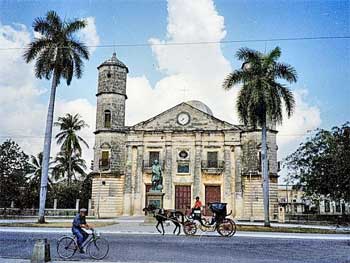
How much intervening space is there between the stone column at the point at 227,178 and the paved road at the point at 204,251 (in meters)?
21.2

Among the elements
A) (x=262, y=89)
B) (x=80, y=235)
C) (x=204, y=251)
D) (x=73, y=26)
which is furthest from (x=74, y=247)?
(x=73, y=26)

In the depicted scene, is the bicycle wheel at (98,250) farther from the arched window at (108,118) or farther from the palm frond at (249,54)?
the arched window at (108,118)

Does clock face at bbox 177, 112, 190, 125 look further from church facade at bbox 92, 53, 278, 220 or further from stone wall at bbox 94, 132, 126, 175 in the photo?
stone wall at bbox 94, 132, 126, 175

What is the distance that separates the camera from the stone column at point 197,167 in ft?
116

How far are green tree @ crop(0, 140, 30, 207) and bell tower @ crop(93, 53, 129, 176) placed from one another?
603cm

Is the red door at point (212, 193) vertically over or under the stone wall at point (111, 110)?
under

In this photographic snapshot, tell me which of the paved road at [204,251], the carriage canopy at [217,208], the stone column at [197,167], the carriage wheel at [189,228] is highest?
the stone column at [197,167]

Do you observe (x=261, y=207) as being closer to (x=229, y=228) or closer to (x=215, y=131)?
(x=215, y=131)

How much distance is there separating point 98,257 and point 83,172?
136ft

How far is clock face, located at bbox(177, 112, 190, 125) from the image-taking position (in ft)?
121

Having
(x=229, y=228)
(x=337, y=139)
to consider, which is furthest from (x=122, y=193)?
(x=229, y=228)

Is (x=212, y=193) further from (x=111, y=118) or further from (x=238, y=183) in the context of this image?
(x=111, y=118)

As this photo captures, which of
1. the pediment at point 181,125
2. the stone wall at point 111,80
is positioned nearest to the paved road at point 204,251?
the pediment at point 181,125

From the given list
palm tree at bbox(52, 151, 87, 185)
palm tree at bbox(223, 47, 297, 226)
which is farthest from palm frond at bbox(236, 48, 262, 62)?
palm tree at bbox(52, 151, 87, 185)
